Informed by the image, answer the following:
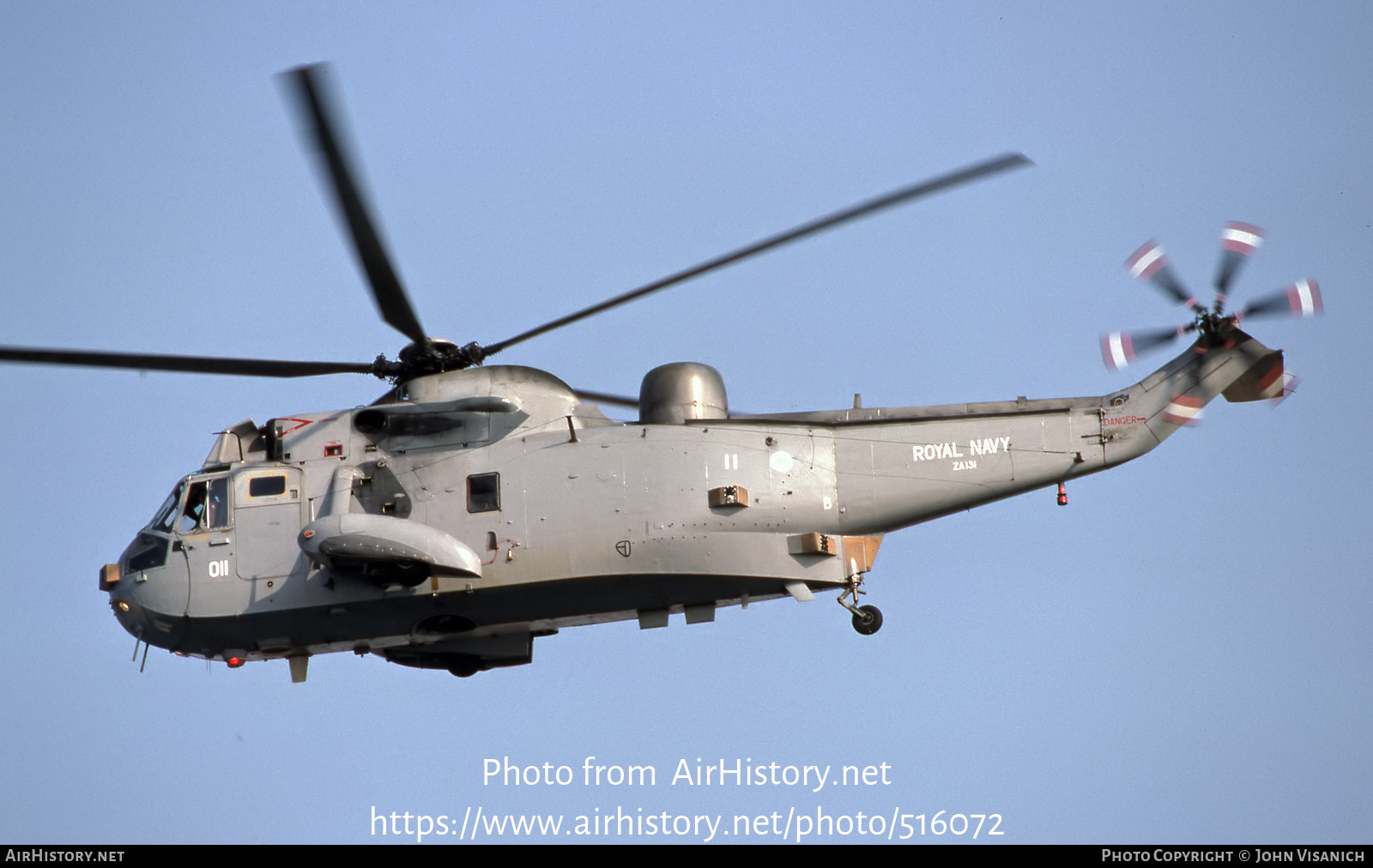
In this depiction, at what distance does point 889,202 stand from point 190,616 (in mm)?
10834

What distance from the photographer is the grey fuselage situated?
22875 mm

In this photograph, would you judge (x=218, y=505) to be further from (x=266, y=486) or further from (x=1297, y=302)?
(x=1297, y=302)

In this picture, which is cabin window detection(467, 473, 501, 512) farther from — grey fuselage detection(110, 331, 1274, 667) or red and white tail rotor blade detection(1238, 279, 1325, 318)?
red and white tail rotor blade detection(1238, 279, 1325, 318)

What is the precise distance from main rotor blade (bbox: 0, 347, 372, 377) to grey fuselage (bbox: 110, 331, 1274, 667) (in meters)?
0.95

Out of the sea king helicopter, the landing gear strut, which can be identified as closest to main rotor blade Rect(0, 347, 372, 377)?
the sea king helicopter

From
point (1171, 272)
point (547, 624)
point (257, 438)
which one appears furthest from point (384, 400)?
point (1171, 272)

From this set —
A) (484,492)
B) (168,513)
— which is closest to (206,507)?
(168,513)

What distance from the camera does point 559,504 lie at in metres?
23.2

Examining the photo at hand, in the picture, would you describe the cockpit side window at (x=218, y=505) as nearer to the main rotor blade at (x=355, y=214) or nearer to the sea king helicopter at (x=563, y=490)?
the sea king helicopter at (x=563, y=490)

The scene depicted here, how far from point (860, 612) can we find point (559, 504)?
13.6ft

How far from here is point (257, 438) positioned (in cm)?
2503

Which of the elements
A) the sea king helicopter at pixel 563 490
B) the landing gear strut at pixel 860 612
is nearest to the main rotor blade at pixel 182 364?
the sea king helicopter at pixel 563 490

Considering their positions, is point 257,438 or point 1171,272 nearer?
point 1171,272
